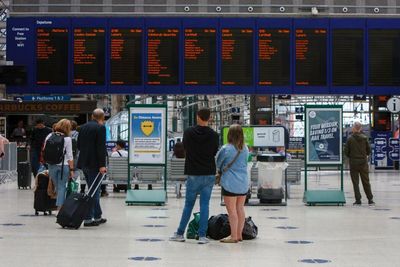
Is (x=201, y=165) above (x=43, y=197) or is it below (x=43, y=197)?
above

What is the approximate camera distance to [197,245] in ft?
28.3

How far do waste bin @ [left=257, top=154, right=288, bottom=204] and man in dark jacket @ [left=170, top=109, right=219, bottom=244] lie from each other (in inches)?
205

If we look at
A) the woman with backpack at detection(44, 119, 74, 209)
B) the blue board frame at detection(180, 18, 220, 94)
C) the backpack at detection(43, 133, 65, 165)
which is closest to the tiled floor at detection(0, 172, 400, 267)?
the woman with backpack at detection(44, 119, 74, 209)

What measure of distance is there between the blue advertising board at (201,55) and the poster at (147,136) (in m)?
Result: 5.40

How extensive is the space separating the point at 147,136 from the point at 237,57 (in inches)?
251

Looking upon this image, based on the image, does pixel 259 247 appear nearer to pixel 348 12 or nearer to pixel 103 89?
pixel 103 89

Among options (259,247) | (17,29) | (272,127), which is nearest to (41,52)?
(17,29)

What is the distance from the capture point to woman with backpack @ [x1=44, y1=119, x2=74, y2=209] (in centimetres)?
1097

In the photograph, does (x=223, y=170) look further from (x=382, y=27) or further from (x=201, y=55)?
(x=382, y=27)

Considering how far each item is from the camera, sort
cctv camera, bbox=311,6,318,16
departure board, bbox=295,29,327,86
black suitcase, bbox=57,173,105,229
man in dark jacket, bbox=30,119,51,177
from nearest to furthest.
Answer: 1. black suitcase, bbox=57,173,105,229
2. man in dark jacket, bbox=30,119,51,177
3. departure board, bbox=295,29,327,86
4. cctv camera, bbox=311,6,318,16

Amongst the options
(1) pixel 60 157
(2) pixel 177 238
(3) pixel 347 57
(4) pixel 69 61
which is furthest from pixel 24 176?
(2) pixel 177 238

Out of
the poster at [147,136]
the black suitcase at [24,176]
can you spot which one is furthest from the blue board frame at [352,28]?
the black suitcase at [24,176]

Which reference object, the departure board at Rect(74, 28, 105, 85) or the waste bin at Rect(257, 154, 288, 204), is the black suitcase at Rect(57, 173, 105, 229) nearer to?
the waste bin at Rect(257, 154, 288, 204)

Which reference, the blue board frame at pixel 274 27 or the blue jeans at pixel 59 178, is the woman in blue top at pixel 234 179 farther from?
the blue board frame at pixel 274 27
